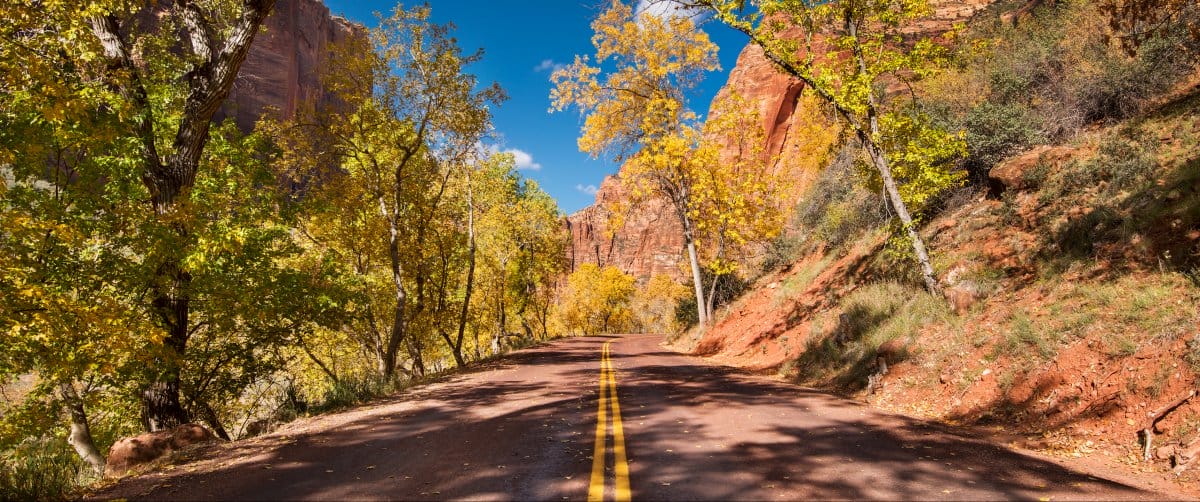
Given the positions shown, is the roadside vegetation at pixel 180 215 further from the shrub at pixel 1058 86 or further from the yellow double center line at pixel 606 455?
the shrub at pixel 1058 86

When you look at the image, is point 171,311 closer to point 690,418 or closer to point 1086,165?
point 690,418

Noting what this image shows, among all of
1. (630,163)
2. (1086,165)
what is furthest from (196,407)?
(1086,165)

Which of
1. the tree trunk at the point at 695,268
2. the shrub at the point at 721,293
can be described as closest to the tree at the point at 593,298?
the shrub at the point at 721,293

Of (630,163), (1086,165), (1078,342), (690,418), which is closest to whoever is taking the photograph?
(1078,342)

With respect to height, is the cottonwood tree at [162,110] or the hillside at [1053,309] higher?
the cottonwood tree at [162,110]

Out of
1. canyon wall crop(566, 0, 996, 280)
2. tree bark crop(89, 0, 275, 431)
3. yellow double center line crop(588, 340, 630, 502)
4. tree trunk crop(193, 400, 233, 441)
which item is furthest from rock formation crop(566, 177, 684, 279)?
yellow double center line crop(588, 340, 630, 502)

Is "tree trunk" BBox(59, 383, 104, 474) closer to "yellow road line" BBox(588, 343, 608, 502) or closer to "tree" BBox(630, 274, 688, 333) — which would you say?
"yellow road line" BBox(588, 343, 608, 502)

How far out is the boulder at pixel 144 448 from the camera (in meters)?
6.28

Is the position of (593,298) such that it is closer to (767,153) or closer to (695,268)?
(767,153)

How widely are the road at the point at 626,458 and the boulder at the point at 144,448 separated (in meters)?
0.61

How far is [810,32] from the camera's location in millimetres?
11477

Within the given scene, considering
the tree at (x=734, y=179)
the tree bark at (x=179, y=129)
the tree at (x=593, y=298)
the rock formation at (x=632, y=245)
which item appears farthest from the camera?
the rock formation at (x=632, y=245)

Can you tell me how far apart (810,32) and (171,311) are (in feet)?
43.7

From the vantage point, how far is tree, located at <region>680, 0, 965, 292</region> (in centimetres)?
1045
